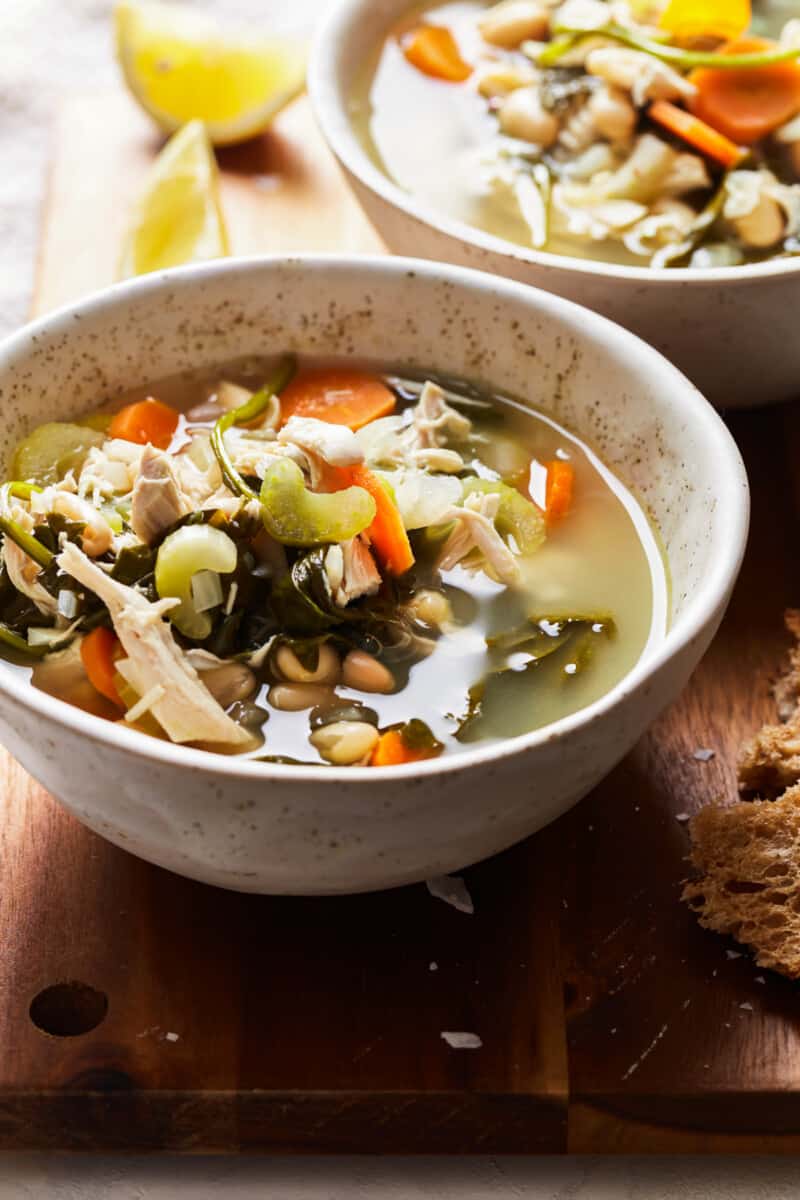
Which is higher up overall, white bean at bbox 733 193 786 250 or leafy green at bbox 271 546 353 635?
white bean at bbox 733 193 786 250

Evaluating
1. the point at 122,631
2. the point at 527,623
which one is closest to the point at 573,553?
the point at 527,623

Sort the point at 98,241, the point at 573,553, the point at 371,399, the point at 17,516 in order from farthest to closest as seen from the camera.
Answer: the point at 98,241, the point at 371,399, the point at 573,553, the point at 17,516

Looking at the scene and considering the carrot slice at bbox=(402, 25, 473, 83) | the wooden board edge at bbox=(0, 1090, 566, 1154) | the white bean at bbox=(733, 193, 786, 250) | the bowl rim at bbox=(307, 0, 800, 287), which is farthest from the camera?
the carrot slice at bbox=(402, 25, 473, 83)

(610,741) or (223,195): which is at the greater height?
(223,195)

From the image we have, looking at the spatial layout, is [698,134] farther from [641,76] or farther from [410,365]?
[410,365]

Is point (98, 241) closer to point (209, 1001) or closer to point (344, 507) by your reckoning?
point (344, 507)

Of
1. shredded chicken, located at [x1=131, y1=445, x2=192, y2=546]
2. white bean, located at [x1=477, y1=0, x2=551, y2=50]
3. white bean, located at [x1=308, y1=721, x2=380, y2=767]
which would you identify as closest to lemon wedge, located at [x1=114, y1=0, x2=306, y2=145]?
white bean, located at [x1=477, y1=0, x2=551, y2=50]

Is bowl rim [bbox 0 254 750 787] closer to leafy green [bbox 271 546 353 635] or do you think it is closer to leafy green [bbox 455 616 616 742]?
leafy green [bbox 455 616 616 742]
